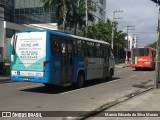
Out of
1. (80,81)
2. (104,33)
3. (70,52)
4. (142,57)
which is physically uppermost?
(104,33)

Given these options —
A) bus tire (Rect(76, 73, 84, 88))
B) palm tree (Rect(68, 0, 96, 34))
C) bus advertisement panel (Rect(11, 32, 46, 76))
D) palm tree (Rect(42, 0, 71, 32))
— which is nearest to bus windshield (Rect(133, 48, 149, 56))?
palm tree (Rect(68, 0, 96, 34))

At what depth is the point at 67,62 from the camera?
635 inches

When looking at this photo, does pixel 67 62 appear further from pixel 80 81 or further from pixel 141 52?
pixel 141 52

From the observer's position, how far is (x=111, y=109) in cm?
1076

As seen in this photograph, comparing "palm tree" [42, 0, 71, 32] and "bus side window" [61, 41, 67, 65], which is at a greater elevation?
"palm tree" [42, 0, 71, 32]

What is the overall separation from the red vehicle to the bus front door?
82.1 ft

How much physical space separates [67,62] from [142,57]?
85.2 feet

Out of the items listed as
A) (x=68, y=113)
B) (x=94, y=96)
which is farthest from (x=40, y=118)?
(x=94, y=96)

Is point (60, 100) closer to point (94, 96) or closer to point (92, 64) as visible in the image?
point (94, 96)

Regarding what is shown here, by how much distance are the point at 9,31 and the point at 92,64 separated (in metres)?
41.9

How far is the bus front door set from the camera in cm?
1580

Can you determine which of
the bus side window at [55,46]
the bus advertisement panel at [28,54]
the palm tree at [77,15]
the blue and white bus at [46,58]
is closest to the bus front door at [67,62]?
the blue and white bus at [46,58]

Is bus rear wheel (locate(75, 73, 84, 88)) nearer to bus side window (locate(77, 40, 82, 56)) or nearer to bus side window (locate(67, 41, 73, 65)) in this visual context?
bus side window (locate(77, 40, 82, 56))

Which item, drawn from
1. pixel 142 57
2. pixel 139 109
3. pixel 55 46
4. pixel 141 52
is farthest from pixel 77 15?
pixel 139 109
